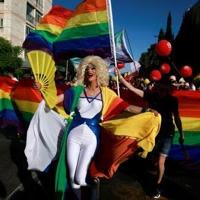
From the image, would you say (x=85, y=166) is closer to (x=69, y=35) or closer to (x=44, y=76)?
(x=44, y=76)

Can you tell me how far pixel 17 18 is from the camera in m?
56.7

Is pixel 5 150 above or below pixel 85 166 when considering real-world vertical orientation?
below

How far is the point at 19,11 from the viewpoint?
57.2 m

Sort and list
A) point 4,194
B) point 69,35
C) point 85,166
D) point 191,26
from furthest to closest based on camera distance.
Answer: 1. point 191,26
2. point 69,35
3. point 4,194
4. point 85,166

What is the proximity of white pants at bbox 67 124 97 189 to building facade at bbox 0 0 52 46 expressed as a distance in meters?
50.4

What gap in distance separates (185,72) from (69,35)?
1152 centimetres

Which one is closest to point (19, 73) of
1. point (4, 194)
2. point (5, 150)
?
point (5, 150)

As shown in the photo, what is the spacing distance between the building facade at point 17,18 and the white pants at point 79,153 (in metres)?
50.4

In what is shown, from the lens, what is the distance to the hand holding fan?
553cm

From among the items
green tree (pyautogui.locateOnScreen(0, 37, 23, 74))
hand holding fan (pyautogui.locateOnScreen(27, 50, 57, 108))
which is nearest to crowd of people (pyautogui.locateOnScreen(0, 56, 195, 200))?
hand holding fan (pyautogui.locateOnScreen(27, 50, 57, 108))

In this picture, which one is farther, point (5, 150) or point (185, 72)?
point (185, 72)

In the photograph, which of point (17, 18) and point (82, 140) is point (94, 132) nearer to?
point (82, 140)

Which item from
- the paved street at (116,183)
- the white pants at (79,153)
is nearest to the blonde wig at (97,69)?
the white pants at (79,153)

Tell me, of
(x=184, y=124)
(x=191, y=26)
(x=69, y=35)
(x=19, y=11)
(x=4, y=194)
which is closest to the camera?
(x=4, y=194)
